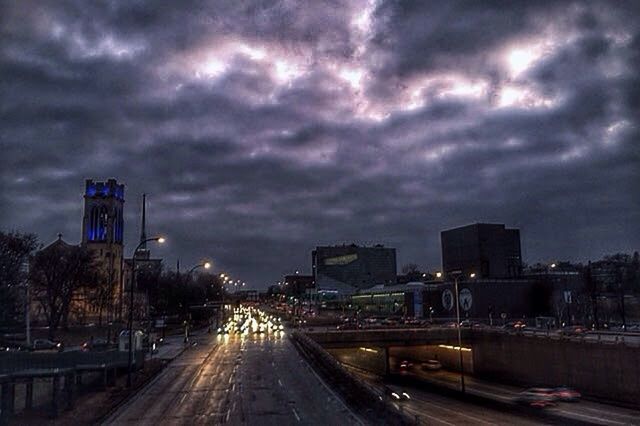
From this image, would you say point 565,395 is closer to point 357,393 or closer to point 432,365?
point 357,393

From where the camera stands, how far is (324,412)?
31.9 meters

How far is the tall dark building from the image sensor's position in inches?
7190

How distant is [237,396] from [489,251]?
16029cm

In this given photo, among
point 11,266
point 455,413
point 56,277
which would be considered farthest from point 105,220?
point 455,413

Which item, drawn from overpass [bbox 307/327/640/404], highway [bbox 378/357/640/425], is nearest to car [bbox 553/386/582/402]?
highway [bbox 378/357/640/425]

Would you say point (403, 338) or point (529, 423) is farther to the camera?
point (403, 338)

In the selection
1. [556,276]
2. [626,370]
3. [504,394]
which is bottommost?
[504,394]

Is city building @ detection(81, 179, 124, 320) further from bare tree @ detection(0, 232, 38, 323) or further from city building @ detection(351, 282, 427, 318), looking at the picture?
bare tree @ detection(0, 232, 38, 323)

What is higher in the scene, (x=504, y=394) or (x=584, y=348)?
(x=584, y=348)

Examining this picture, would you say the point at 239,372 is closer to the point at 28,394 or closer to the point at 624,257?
the point at 28,394

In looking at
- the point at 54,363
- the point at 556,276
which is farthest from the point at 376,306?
the point at 54,363

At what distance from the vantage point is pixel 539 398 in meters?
54.1

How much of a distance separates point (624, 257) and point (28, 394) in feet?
Answer: 540

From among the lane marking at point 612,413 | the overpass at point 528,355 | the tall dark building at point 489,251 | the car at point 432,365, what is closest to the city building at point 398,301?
the tall dark building at point 489,251
